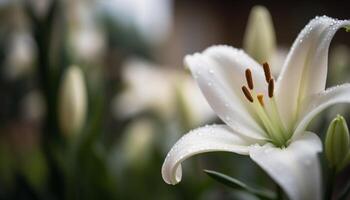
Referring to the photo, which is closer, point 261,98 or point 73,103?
point 261,98

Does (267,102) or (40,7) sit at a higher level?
(40,7)

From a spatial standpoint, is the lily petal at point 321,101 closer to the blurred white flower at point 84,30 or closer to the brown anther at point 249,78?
the brown anther at point 249,78

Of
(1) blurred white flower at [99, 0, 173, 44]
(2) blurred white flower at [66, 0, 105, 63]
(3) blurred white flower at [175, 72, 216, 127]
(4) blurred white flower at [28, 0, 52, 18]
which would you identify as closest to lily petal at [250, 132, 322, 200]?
(3) blurred white flower at [175, 72, 216, 127]

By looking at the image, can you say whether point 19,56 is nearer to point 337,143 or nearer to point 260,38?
point 260,38

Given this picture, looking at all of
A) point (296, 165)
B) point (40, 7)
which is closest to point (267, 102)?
point (296, 165)

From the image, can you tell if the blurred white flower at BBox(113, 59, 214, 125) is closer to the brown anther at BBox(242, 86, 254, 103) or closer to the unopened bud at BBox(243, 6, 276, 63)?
the unopened bud at BBox(243, 6, 276, 63)

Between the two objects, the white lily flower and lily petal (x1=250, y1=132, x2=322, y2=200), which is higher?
the white lily flower

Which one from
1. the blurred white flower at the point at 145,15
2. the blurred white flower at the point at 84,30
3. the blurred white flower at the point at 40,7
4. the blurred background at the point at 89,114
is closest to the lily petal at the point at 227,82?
the blurred background at the point at 89,114

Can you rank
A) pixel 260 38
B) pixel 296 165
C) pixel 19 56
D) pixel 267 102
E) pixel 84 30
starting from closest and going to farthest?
pixel 296 165, pixel 267 102, pixel 260 38, pixel 19 56, pixel 84 30
